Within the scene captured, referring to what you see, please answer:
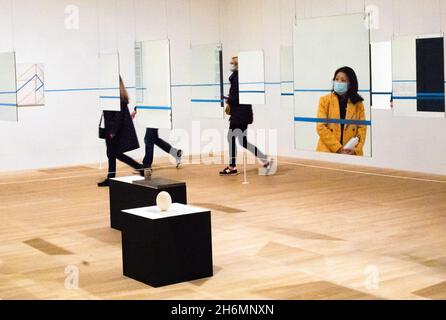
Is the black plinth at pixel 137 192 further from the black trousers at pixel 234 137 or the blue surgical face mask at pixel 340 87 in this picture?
the black trousers at pixel 234 137

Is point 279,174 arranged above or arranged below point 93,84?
below

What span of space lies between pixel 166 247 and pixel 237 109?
7.78 meters

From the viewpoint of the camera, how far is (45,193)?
42.5 ft

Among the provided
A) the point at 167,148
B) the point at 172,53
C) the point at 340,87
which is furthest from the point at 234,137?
the point at 172,53

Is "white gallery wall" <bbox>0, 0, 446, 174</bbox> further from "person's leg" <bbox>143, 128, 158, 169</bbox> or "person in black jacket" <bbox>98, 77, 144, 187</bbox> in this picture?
"person in black jacket" <bbox>98, 77, 144, 187</bbox>

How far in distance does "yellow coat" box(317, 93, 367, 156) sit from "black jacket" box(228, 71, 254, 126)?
11.9 ft

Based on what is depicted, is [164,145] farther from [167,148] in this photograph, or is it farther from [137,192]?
[137,192]

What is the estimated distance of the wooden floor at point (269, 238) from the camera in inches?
272

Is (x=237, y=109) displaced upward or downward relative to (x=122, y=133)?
upward

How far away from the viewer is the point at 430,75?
12984 mm

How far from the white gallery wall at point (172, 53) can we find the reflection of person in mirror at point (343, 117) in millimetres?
3766

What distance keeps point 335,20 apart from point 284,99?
6547 mm
